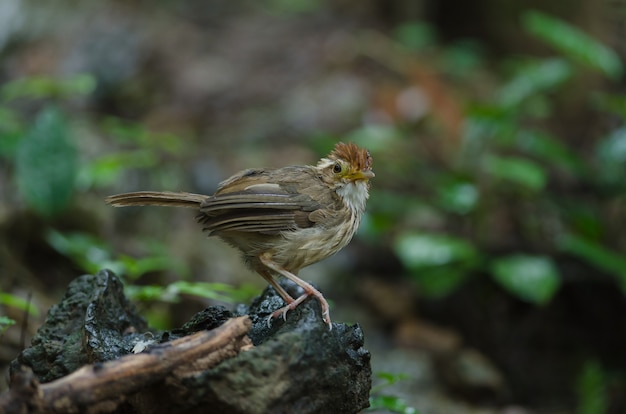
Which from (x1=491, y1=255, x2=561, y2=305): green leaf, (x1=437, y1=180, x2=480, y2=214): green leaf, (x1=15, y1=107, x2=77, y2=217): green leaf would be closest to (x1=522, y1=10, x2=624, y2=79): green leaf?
(x1=437, y1=180, x2=480, y2=214): green leaf

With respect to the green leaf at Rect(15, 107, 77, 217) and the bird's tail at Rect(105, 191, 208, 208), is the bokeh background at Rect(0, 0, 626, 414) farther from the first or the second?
the bird's tail at Rect(105, 191, 208, 208)

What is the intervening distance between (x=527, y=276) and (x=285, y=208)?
3.12 m

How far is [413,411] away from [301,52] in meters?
7.92

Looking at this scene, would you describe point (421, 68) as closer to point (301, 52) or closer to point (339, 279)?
point (301, 52)

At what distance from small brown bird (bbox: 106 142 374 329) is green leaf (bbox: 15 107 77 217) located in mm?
1727

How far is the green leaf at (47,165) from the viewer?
5.05 m

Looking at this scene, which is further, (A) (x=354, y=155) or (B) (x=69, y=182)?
(B) (x=69, y=182)

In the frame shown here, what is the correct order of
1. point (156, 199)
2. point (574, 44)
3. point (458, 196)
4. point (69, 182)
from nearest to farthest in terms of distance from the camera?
point (156, 199), point (69, 182), point (458, 196), point (574, 44)

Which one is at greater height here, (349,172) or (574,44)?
(574,44)

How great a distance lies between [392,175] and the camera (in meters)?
8.16

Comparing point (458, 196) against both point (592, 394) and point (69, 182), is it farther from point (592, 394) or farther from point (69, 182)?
point (69, 182)

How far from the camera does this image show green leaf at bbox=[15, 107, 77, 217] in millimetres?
5047

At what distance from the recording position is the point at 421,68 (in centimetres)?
959

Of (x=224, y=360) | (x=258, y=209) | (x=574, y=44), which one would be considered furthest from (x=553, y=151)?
(x=224, y=360)
